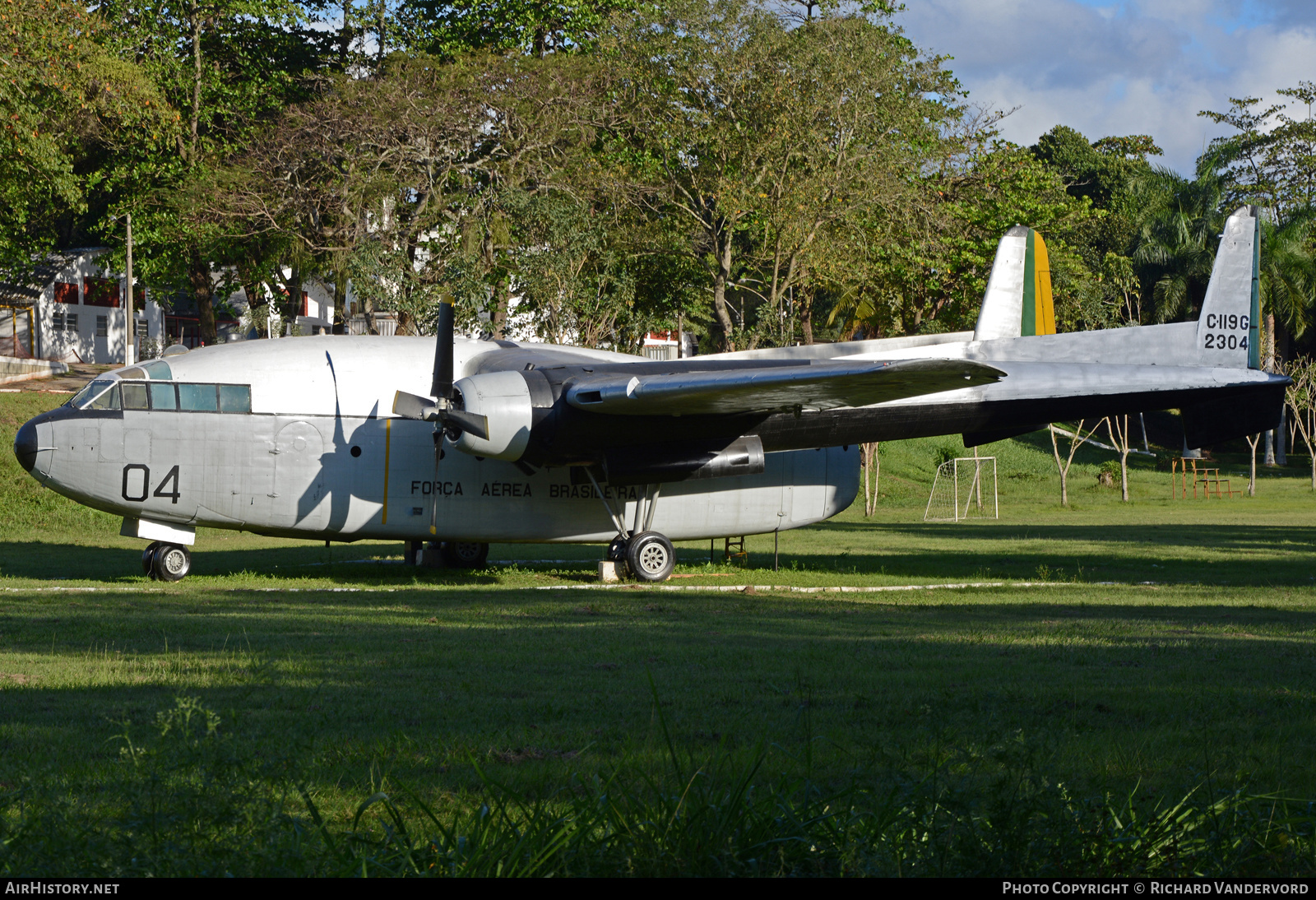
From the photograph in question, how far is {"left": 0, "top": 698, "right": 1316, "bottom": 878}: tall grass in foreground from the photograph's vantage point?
3889 millimetres

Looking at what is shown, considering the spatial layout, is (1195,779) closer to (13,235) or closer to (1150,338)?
(1150,338)

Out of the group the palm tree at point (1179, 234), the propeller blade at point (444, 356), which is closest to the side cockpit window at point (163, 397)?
the propeller blade at point (444, 356)

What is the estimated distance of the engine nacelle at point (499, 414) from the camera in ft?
53.6

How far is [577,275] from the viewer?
32.7 m

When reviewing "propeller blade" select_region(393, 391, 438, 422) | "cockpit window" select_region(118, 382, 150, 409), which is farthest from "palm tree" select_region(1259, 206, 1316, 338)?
"cockpit window" select_region(118, 382, 150, 409)

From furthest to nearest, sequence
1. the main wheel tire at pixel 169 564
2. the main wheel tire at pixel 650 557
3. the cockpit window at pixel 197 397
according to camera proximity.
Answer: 1. the main wheel tire at pixel 650 557
2. the cockpit window at pixel 197 397
3. the main wheel tire at pixel 169 564

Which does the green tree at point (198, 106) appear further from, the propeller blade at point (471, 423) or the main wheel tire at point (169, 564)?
the propeller blade at point (471, 423)

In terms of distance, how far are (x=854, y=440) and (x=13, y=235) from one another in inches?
1811

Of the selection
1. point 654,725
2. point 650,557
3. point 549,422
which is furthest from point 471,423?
point 654,725

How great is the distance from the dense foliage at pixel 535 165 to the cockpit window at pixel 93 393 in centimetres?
1402

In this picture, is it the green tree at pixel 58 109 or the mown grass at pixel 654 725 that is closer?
the mown grass at pixel 654 725

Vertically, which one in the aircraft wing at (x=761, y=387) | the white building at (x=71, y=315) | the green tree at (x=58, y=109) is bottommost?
the aircraft wing at (x=761, y=387)

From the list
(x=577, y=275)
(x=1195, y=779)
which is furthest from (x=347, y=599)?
(x=577, y=275)

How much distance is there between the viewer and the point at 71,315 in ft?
217
